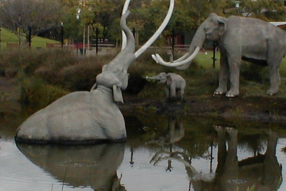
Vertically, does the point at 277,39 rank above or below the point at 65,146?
above

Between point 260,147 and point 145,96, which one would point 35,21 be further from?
point 260,147

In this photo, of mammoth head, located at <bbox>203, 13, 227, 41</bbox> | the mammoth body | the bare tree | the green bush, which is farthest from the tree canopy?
the mammoth body

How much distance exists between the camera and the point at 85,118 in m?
11.1

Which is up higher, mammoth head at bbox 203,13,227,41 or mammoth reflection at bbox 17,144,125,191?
mammoth head at bbox 203,13,227,41

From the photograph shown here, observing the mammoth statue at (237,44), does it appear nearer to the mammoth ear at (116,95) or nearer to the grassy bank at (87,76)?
the grassy bank at (87,76)

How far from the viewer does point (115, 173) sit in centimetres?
931

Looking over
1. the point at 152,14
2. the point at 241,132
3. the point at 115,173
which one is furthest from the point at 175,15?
the point at 115,173

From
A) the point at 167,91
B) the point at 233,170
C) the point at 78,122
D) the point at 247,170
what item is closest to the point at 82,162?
the point at 78,122

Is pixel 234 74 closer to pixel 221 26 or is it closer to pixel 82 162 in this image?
pixel 221 26

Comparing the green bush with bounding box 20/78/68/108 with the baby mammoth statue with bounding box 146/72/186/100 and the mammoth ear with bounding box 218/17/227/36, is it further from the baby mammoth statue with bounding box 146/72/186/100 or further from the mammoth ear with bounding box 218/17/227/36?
the mammoth ear with bounding box 218/17/227/36

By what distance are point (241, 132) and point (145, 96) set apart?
482cm

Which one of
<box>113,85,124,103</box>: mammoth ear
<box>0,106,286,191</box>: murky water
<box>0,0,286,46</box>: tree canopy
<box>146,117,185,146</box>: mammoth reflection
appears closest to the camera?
<box>0,106,286,191</box>: murky water

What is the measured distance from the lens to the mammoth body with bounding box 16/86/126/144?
1095 cm

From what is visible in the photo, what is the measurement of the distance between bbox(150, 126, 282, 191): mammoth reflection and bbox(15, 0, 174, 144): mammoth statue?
3.34ft
